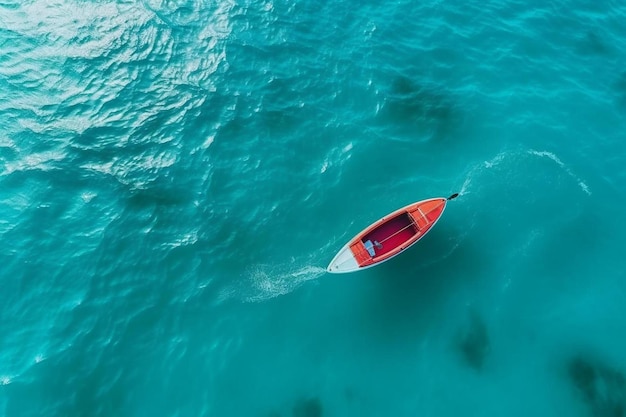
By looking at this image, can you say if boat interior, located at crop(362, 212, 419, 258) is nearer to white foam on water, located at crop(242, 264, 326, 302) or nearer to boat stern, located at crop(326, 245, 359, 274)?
boat stern, located at crop(326, 245, 359, 274)

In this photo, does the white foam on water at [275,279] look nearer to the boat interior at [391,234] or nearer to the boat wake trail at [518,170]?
the boat interior at [391,234]

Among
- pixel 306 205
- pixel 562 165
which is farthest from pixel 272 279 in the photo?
pixel 562 165

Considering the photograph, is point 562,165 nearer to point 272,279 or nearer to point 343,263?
point 343,263

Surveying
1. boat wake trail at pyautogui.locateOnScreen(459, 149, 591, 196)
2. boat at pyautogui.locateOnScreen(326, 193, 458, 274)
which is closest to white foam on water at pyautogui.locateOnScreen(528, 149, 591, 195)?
boat wake trail at pyautogui.locateOnScreen(459, 149, 591, 196)

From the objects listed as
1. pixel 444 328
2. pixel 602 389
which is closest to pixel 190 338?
pixel 444 328

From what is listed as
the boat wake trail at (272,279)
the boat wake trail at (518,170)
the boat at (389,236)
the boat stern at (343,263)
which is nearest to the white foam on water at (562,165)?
the boat wake trail at (518,170)

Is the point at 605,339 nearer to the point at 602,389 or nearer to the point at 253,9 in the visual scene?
the point at 602,389

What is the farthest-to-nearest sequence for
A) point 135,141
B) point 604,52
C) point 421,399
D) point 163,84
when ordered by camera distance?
point 604,52 → point 163,84 → point 135,141 → point 421,399
